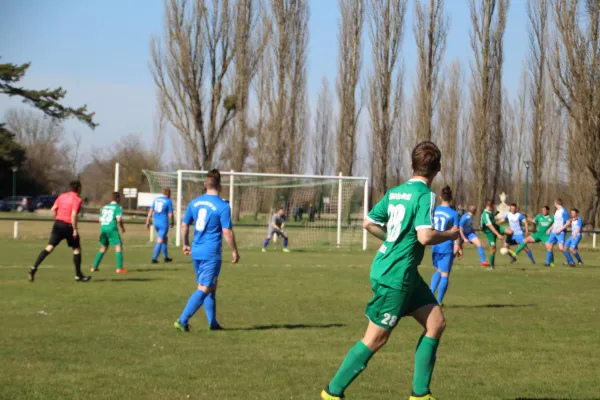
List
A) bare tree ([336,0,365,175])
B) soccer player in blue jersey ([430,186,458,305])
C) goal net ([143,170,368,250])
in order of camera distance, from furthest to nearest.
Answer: bare tree ([336,0,365,175]) < goal net ([143,170,368,250]) < soccer player in blue jersey ([430,186,458,305])

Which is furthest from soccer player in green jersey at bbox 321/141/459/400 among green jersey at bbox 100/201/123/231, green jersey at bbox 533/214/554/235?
green jersey at bbox 533/214/554/235

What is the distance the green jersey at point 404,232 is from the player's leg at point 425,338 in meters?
0.29

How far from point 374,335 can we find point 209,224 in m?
4.81

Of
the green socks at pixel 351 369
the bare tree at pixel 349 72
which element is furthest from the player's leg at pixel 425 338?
the bare tree at pixel 349 72

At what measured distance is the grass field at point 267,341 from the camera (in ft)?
24.7

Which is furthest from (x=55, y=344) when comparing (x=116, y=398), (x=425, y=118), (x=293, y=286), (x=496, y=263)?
(x=425, y=118)

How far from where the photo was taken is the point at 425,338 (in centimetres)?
648

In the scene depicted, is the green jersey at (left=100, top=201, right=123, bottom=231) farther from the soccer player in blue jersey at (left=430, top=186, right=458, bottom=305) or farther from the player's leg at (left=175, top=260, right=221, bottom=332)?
the player's leg at (left=175, top=260, right=221, bottom=332)

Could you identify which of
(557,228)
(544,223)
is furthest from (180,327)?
(544,223)

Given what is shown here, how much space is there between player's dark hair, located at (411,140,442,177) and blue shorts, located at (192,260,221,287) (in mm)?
4721

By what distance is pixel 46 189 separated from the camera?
9769cm

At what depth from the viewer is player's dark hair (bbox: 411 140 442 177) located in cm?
636

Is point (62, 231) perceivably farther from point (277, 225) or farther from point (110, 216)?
point (277, 225)

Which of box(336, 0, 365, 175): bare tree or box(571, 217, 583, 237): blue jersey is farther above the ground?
box(336, 0, 365, 175): bare tree
